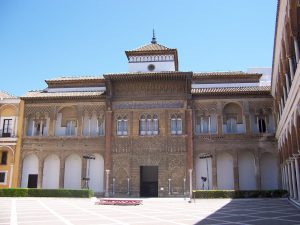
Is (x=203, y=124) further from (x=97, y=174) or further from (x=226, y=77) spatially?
(x=97, y=174)

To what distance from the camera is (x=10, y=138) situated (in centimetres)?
3192

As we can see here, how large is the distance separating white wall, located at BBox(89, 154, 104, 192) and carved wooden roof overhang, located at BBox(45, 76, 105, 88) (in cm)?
754

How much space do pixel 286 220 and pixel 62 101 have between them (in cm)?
2475

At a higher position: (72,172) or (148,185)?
(72,172)

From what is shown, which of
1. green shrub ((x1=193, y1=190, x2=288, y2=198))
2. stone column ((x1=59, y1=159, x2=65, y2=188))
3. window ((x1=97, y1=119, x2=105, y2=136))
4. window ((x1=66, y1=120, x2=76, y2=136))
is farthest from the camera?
window ((x1=66, y1=120, x2=76, y2=136))

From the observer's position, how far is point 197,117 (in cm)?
3098

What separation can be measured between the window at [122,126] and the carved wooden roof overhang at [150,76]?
372cm

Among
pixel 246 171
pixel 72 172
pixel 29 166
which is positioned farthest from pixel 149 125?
pixel 29 166

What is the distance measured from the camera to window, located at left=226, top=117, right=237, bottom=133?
30.6 m

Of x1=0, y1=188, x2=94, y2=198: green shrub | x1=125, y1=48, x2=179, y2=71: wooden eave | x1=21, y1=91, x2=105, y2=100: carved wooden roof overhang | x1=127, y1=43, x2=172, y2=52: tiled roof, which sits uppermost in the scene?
x1=127, y1=43, x2=172, y2=52: tiled roof

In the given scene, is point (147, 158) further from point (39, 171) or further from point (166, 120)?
point (39, 171)

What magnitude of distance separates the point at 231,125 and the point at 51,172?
16.9 m

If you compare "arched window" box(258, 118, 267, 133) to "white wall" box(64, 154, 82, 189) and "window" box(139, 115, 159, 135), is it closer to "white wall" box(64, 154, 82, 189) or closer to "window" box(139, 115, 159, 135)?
"window" box(139, 115, 159, 135)

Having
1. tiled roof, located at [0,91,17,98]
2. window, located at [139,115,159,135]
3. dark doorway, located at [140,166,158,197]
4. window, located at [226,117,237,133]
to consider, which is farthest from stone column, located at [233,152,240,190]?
tiled roof, located at [0,91,17,98]
